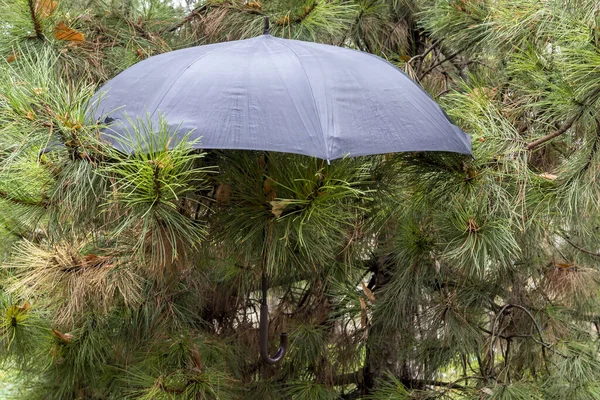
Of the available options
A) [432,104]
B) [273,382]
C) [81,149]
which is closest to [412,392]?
[273,382]

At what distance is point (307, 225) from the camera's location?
1.66m

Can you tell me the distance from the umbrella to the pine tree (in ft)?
0.33

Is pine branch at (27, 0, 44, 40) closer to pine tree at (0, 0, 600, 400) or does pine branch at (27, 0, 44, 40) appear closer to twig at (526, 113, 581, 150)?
pine tree at (0, 0, 600, 400)

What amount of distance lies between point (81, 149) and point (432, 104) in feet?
2.71

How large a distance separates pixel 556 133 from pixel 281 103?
773 millimetres

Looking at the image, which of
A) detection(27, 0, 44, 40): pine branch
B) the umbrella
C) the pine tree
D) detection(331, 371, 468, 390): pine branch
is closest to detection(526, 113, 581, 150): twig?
the pine tree

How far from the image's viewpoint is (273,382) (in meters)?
2.51

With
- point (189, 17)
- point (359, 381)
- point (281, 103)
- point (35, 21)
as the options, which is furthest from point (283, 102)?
point (359, 381)

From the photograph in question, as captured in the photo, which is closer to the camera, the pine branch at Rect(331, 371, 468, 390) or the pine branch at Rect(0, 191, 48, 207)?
the pine branch at Rect(0, 191, 48, 207)

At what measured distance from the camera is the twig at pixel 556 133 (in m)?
1.80

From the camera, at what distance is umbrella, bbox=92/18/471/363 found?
1.51 metres

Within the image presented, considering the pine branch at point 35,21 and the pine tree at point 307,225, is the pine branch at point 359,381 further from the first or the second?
→ the pine branch at point 35,21

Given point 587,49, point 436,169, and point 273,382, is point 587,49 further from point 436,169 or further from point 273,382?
point 273,382

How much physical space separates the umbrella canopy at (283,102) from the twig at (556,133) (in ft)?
0.82
